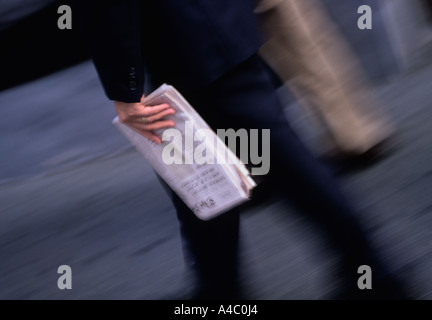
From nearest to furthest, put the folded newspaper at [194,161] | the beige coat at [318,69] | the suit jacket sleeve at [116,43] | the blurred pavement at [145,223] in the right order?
the suit jacket sleeve at [116,43]
the folded newspaper at [194,161]
the beige coat at [318,69]
the blurred pavement at [145,223]

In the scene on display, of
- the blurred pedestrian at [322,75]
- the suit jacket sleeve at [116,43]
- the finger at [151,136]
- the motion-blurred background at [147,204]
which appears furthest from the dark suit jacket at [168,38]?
the motion-blurred background at [147,204]

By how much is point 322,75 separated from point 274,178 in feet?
3.00

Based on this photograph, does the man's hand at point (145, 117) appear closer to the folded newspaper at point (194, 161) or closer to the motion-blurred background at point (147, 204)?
the folded newspaper at point (194, 161)

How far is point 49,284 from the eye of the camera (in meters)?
3.04

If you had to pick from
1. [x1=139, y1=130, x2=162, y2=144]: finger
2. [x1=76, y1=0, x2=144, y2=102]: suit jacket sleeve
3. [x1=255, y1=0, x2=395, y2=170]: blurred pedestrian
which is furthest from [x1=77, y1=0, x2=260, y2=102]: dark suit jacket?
[x1=255, y1=0, x2=395, y2=170]: blurred pedestrian

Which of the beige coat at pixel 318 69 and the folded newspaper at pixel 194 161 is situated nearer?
the folded newspaper at pixel 194 161

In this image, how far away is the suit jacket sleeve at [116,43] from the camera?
5.77 feet

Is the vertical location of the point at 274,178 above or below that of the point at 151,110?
below

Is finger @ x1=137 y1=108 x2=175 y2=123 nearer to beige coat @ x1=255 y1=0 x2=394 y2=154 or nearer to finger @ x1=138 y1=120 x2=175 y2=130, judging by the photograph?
finger @ x1=138 y1=120 x2=175 y2=130

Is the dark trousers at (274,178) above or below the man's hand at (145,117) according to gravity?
below

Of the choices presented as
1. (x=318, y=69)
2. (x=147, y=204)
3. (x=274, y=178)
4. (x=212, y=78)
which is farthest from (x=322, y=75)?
(x=147, y=204)

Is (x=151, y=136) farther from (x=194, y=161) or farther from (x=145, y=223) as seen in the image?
(x=145, y=223)

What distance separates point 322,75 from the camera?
9.32 feet

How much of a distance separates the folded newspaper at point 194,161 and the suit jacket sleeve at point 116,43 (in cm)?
8
